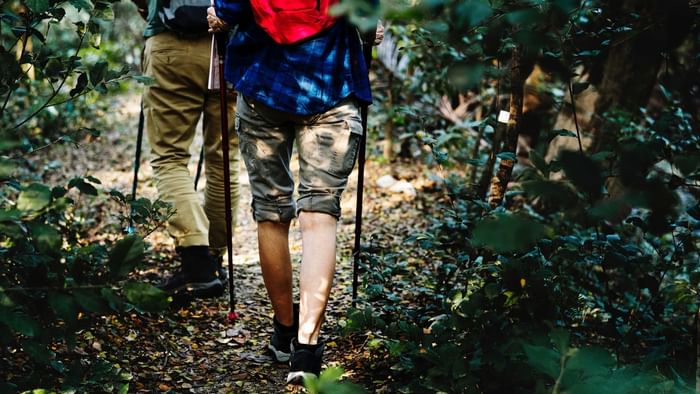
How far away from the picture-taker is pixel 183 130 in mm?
3781

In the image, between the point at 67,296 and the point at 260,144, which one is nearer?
the point at 67,296

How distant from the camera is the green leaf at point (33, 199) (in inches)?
64.5

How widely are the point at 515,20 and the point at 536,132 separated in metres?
5.68

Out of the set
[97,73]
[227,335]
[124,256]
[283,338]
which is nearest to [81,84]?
[97,73]

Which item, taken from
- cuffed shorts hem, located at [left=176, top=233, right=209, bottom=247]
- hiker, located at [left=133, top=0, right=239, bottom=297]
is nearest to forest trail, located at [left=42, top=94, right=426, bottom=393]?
hiker, located at [left=133, top=0, right=239, bottom=297]

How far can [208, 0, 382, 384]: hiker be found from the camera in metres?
2.59

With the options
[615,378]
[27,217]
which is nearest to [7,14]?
[27,217]

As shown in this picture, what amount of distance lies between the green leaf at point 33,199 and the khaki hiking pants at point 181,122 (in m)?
2.04

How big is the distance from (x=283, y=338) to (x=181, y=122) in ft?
4.64

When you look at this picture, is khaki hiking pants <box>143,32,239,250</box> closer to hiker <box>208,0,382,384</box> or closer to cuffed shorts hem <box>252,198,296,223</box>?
hiker <box>208,0,382,384</box>

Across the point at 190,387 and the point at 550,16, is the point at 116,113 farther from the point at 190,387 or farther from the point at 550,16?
the point at 550,16

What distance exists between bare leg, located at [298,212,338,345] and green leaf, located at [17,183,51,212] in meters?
1.17

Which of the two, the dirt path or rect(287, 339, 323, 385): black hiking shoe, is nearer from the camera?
rect(287, 339, 323, 385): black hiking shoe

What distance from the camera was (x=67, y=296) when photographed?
171 centimetres
